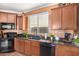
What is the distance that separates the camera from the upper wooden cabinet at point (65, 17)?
2.43 m

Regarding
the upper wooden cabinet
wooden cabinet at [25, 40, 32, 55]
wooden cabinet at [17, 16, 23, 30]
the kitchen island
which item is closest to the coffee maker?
the upper wooden cabinet

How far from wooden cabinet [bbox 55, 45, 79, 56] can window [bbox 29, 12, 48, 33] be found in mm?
966

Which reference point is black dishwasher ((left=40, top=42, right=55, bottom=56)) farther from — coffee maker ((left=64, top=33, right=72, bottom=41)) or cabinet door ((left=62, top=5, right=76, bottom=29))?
cabinet door ((left=62, top=5, right=76, bottom=29))

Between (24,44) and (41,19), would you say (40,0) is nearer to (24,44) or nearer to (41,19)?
(41,19)

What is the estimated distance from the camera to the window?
3127mm

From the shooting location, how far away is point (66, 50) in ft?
7.36

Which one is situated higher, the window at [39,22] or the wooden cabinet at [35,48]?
the window at [39,22]

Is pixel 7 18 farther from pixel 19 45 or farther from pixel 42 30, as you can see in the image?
pixel 42 30

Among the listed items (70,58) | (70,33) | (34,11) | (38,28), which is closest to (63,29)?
(70,33)

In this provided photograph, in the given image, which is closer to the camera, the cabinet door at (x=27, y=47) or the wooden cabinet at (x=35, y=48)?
the wooden cabinet at (x=35, y=48)

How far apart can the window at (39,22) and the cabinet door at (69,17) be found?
26.8 inches

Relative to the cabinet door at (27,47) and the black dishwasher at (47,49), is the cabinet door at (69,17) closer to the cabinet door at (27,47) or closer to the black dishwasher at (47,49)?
the black dishwasher at (47,49)

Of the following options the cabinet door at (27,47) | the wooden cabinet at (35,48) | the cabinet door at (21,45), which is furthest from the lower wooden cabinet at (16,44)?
the wooden cabinet at (35,48)

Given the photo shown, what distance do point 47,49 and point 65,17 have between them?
958 millimetres
